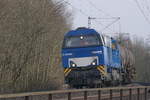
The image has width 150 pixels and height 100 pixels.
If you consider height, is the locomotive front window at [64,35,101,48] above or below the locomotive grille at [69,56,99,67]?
above

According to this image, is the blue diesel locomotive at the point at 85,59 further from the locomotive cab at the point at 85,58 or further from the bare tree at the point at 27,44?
the bare tree at the point at 27,44

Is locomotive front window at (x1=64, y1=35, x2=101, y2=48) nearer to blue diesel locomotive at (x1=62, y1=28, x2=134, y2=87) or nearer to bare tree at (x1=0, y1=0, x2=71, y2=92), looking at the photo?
blue diesel locomotive at (x1=62, y1=28, x2=134, y2=87)

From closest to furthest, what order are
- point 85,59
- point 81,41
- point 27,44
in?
point 85,59 → point 81,41 → point 27,44

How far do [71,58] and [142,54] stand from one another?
6514 centimetres

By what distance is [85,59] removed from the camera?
82.1 ft

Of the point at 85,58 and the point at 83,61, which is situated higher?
the point at 85,58

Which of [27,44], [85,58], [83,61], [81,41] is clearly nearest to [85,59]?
[85,58]

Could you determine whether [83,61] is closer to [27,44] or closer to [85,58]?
[85,58]

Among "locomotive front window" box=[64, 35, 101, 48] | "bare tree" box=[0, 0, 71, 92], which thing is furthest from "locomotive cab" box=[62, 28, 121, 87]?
"bare tree" box=[0, 0, 71, 92]

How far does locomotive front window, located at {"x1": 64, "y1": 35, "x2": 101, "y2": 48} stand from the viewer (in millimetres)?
25452

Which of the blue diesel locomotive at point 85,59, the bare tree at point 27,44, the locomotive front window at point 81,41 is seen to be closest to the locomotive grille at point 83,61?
the blue diesel locomotive at point 85,59

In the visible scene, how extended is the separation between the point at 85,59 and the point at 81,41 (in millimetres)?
1241

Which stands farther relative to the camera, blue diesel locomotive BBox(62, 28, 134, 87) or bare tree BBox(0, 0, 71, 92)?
blue diesel locomotive BBox(62, 28, 134, 87)

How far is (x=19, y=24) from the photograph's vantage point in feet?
86.1
